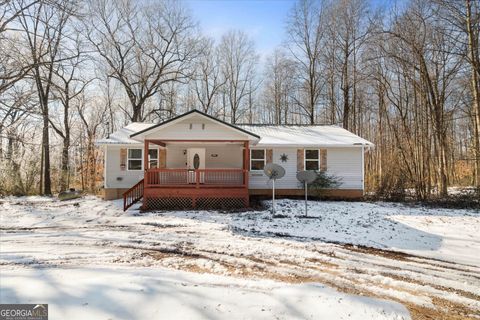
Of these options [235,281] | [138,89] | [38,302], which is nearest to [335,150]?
[235,281]

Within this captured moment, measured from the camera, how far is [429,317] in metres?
3.79

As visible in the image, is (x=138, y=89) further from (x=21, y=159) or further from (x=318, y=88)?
(x=318, y=88)

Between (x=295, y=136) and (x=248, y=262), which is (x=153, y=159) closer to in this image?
(x=295, y=136)

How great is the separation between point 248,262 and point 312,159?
10452 mm

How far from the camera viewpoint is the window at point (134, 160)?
1574 cm

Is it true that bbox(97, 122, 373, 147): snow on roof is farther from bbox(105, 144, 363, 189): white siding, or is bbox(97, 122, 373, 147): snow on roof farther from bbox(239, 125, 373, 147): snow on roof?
bbox(105, 144, 363, 189): white siding

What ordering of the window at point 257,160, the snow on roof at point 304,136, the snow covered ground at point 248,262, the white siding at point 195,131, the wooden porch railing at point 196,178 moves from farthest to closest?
the window at point 257,160 < the snow on roof at point 304,136 < the wooden porch railing at point 196,178 < the white siding at point 195,131 < the snow covered ground at point 248,262

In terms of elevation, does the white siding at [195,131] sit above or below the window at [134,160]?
above

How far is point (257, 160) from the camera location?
1569 cm

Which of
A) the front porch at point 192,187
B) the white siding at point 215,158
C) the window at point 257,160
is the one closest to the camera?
the front porch at point 192,187

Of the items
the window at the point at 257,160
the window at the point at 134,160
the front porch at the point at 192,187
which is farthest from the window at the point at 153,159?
the window at the point at 257,160

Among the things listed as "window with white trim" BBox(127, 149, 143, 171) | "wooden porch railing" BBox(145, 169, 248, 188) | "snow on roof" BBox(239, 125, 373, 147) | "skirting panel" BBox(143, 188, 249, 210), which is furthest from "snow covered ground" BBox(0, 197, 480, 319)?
"snow on roof" BBox(239, 125, 373, 147)

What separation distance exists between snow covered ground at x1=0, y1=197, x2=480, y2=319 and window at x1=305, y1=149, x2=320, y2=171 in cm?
405

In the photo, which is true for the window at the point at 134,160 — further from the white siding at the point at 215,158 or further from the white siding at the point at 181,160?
the white siding at the point at 215,158
